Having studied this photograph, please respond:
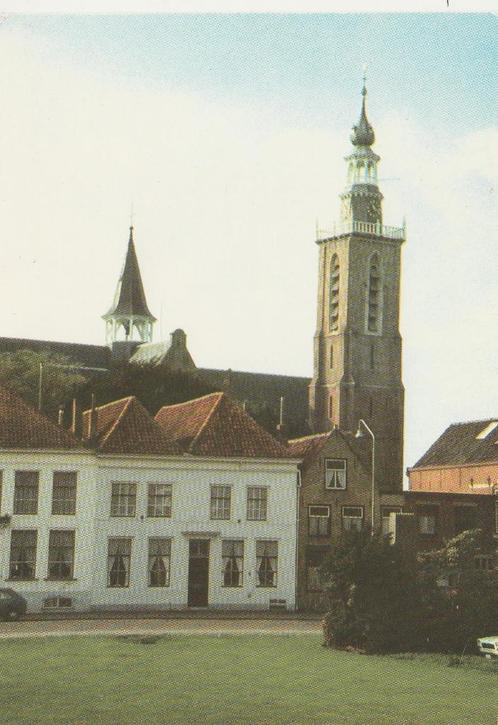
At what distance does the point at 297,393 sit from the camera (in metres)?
93.6

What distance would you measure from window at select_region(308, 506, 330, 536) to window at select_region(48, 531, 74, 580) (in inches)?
357

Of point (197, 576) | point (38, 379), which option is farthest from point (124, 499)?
point (38, 379)

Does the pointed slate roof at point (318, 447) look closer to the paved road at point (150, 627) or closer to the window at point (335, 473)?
the window at point (335, 473)

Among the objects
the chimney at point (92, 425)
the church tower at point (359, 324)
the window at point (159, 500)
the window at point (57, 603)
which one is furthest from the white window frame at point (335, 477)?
the church tower at point (359, 324)

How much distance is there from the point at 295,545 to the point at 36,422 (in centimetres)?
1048

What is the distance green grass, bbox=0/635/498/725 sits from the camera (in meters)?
19.3

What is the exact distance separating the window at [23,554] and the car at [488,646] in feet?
54.6

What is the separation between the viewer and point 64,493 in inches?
1583

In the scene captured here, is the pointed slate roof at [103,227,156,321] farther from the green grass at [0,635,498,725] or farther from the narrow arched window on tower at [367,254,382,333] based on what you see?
the narrow arched window on tower at [367,254,382,333]

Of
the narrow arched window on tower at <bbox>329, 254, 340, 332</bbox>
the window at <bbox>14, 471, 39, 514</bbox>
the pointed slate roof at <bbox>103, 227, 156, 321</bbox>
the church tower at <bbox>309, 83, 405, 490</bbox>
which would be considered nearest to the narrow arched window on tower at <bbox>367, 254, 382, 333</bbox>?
the church tower at <bbox>309, 83, 405, 490</bbox>

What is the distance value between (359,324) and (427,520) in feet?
140

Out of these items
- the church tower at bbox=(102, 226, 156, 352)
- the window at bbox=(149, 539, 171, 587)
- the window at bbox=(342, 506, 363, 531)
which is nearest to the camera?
the window at bbox=(149, 539, 171, 587)

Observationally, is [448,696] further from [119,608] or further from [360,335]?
[360,335]

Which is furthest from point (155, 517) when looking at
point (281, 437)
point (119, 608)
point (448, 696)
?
point (448, 696)
